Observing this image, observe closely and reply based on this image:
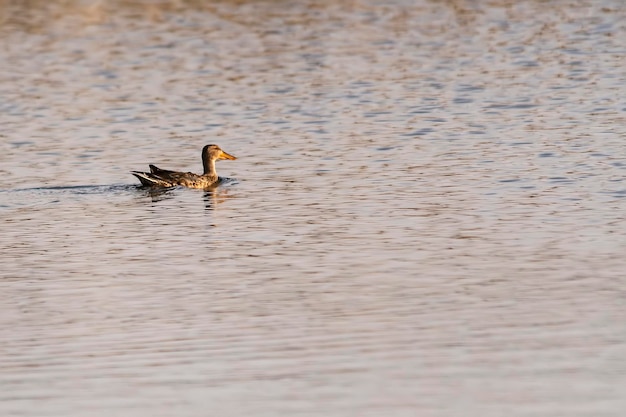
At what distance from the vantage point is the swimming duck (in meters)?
20.6

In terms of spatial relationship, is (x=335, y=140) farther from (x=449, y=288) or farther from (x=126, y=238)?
(x=449, y=288)

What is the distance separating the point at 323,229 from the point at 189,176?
4.73 meters

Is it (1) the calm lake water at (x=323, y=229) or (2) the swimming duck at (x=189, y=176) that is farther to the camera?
(2) the swimming duck at (x=189, y=176)

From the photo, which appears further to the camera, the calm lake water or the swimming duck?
Result: the swimming duck

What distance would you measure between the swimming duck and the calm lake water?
30cm

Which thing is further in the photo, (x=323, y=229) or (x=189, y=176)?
(x=189, y=176)

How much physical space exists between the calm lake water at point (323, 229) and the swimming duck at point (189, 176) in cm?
30

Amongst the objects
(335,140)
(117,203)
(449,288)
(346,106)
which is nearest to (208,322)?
(449,288)

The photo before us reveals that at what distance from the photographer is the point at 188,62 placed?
3472 centimetres

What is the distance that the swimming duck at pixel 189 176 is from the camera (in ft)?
67.5

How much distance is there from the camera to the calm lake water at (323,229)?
10852mm

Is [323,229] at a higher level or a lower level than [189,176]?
lower

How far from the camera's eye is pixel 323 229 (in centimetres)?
1686

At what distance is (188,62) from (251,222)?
57.0 ft
